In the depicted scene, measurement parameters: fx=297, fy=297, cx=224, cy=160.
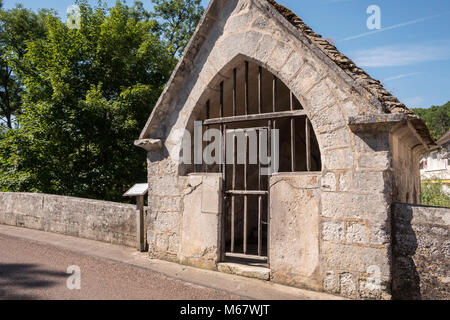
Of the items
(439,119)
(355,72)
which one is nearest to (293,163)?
(355,72)

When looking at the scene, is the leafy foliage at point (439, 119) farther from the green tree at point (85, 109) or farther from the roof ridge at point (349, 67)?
the roof ridge at point (349, 67)

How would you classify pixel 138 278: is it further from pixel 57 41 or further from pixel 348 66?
pixel 57 41

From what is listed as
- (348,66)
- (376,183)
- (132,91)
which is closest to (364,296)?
(376,183)

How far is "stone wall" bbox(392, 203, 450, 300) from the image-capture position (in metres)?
2.93

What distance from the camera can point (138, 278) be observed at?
4.10 meters

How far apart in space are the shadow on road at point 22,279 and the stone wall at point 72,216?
164cm

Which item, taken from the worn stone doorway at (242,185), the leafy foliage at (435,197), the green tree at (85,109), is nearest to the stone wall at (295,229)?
the worn stone doorway at (242,185)

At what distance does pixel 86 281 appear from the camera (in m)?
3.91

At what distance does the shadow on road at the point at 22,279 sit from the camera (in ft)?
11.6

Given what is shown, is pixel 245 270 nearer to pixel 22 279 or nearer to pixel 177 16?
pixel 22 279

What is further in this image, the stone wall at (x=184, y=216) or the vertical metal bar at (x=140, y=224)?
the vertical metal bar at (x=140, y=224)

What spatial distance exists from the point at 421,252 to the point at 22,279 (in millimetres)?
4879

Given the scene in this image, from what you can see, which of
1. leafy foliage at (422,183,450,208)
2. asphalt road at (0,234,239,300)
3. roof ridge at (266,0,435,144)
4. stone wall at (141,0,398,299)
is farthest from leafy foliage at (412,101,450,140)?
asphalt road at (0,234,239,300)
